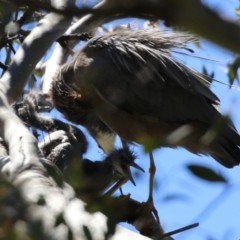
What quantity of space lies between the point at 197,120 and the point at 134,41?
0.83m

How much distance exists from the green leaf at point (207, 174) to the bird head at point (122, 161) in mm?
2852

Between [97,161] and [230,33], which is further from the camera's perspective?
[97,161]

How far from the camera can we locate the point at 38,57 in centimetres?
303

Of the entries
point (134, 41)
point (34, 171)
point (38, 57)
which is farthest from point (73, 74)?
point (34, 171)

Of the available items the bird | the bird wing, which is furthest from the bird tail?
the bird wing

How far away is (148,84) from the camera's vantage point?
444cm

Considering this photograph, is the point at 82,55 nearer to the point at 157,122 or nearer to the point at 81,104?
the point at 81,104

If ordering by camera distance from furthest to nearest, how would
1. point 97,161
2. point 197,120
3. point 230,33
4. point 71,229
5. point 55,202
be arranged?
1. point 197,120
2. point 97,161
3. point 55,202
4. point 71,229
5. point 230,33

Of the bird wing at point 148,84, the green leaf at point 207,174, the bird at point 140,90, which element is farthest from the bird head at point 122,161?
the green leaf at point 207,174

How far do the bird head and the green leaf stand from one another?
112 inches

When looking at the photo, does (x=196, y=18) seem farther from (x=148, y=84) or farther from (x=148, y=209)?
(x=148, y=84)

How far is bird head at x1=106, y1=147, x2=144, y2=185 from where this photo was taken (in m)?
3.99

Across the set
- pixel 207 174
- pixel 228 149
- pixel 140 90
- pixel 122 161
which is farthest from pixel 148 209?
pixel 207 174

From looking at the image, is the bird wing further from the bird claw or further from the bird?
the bird claw
